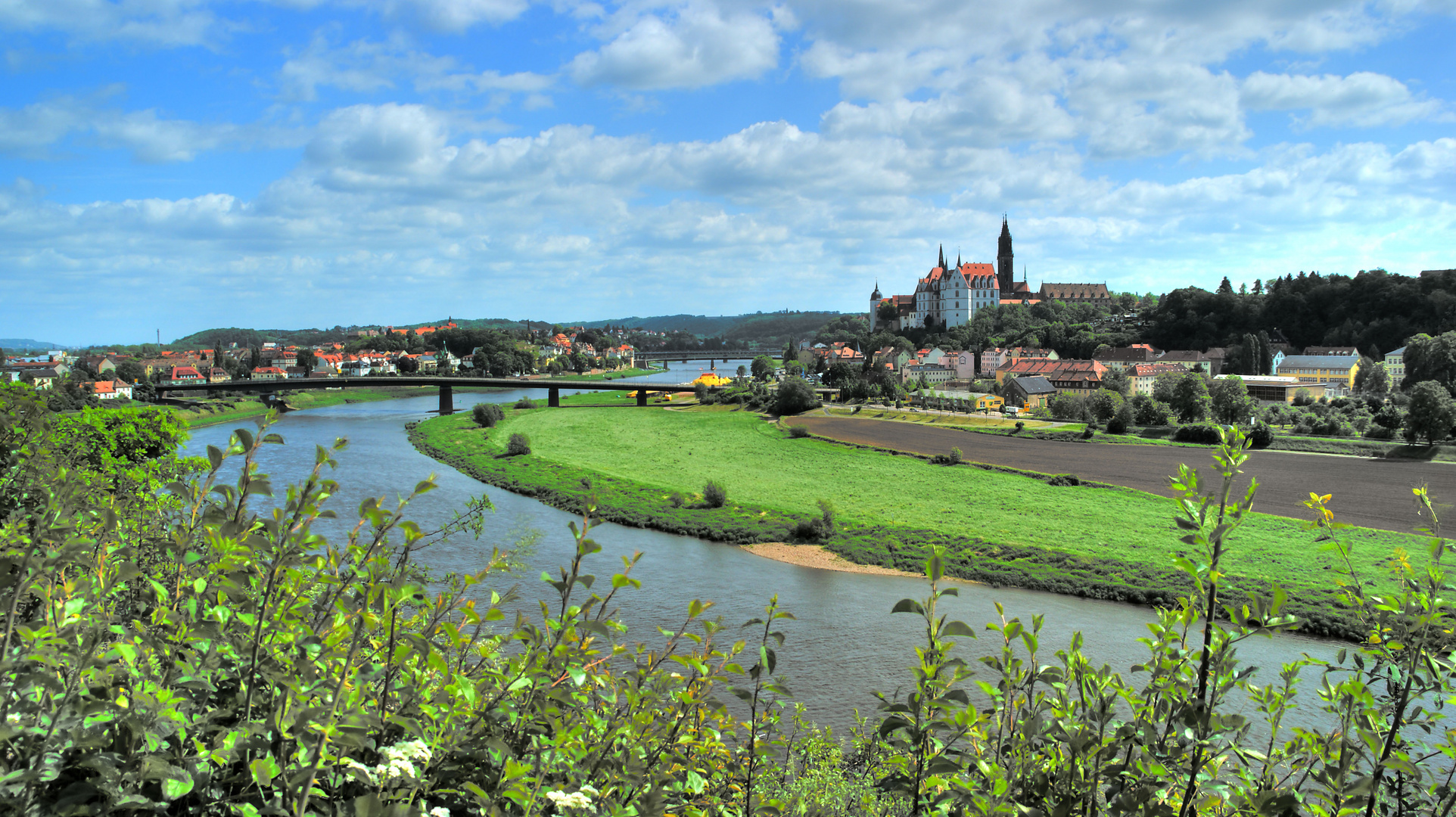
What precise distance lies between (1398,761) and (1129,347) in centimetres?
10688

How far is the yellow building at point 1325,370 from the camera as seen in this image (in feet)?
261

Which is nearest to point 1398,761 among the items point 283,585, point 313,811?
point 313,811

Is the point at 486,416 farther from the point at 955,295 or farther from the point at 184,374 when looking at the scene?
the point at 955,295

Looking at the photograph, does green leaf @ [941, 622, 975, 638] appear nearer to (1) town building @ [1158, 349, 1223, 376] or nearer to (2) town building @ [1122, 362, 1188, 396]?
(2) town building @ [1122, 362, 1188, 396]

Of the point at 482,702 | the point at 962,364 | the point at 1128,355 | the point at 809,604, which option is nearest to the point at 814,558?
the point at 809,604

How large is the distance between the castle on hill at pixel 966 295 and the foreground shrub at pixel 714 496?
10481cm

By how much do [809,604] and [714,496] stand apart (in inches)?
459

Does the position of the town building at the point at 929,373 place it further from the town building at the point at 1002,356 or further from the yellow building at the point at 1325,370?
the yellow building at the point at 1325,370

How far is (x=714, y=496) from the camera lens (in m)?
30.7

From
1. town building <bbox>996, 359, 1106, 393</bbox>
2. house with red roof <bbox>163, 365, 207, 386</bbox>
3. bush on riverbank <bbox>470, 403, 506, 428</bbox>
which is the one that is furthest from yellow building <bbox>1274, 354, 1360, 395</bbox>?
house with red roof <bbox>163, 365, 207, 386</bbox>

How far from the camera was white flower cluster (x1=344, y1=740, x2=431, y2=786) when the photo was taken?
1.86 m

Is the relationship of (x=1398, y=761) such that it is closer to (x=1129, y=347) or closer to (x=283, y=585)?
(x=283, y=585)

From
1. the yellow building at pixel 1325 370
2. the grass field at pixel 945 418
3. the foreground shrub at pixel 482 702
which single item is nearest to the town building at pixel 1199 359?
the yellow building at pixel 1325 370

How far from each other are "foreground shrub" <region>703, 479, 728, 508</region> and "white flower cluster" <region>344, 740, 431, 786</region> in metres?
28.7
